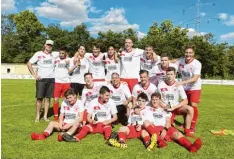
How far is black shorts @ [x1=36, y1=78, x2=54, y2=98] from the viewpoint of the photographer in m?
9.05

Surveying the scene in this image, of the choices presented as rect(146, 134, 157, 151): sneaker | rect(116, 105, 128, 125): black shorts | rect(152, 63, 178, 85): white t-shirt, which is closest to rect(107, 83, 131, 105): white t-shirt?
rect(116, 105, 128, 125): black shorts

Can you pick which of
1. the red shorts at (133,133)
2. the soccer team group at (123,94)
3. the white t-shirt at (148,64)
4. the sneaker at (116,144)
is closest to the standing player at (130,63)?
the soccer team group at (123,94)

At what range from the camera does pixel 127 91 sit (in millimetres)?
8359

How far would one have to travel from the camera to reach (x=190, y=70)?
26.2 feet

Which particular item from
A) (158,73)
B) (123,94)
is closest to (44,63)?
(123,94)

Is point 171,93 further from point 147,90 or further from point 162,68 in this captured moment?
point 162,68

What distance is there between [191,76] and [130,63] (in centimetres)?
190

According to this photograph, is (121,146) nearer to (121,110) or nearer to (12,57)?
(121,110)

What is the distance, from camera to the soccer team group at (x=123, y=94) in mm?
6863

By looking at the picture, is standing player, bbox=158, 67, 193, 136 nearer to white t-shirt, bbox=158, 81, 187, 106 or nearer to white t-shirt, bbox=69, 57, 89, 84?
white t-shirt, bbox=158, 81, 187, 106

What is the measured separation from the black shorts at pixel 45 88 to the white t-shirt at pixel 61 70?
0.23 m

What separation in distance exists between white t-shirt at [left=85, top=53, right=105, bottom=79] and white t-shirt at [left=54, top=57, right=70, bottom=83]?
68cm

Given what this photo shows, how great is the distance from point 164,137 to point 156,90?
59.2 inches

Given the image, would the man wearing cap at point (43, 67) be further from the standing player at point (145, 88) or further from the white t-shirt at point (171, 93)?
the white t-shirt at point (171, 93)
